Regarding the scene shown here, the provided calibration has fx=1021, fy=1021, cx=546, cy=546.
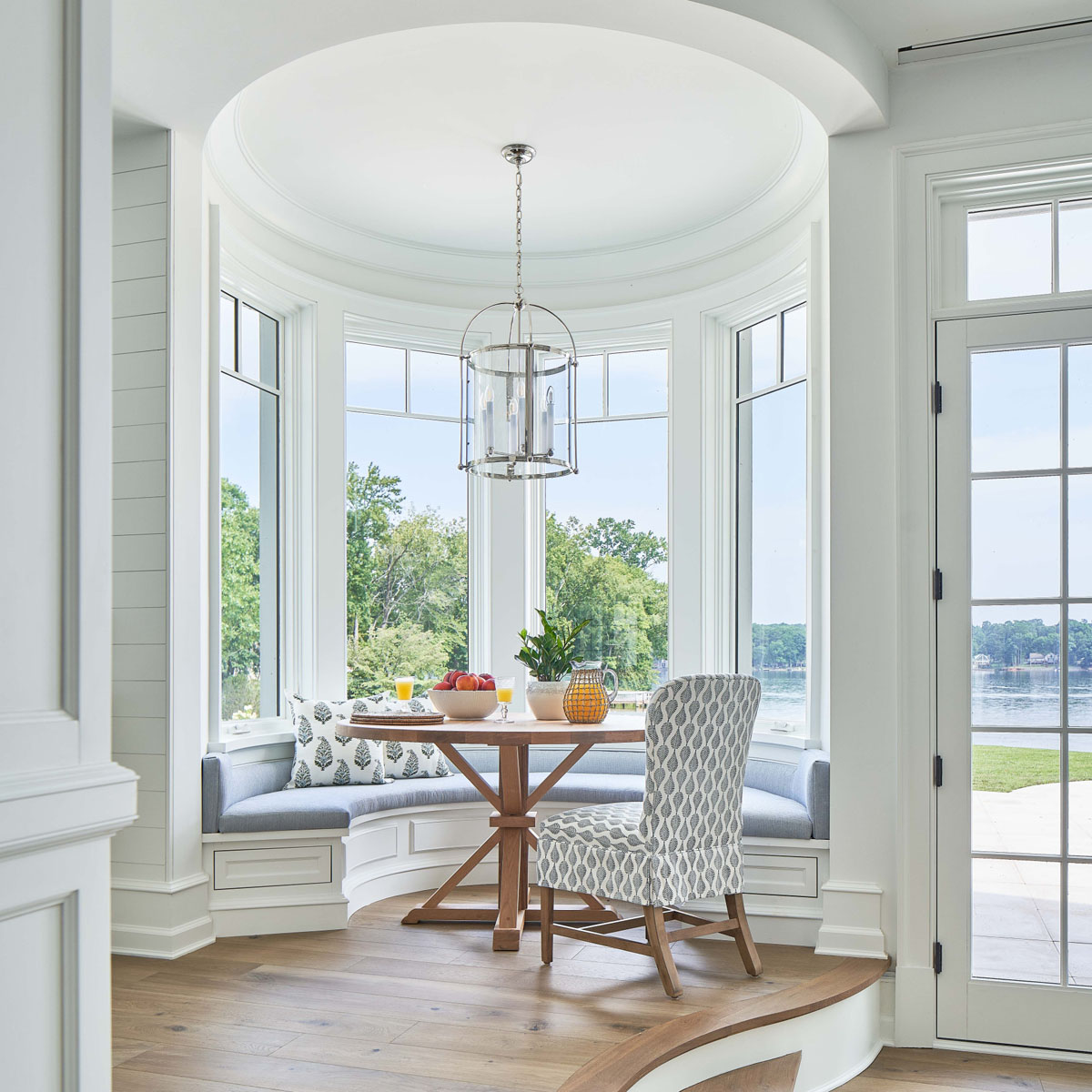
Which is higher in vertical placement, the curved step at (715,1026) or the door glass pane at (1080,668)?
the door glass pane at (1080,668)

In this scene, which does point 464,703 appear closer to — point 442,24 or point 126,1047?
point 126,1047

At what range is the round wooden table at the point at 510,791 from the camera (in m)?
3.47

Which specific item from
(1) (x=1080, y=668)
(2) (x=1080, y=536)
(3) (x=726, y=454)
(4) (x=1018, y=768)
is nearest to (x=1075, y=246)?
(2) (x=1080, y=536)

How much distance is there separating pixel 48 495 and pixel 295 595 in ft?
12.0

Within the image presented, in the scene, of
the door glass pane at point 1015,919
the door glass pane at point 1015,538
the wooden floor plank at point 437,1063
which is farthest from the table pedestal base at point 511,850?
the door glass pane at point 1015,538

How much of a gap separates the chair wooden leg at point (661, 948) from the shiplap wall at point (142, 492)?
1.69 meters

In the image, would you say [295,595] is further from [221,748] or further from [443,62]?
[443,62]

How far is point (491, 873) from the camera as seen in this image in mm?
4578

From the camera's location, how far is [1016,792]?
3197 millimetres

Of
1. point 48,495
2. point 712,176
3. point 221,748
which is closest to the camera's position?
point 48,495

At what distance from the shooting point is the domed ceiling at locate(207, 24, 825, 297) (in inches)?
138

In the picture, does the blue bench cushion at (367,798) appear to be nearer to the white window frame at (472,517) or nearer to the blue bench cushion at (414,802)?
the blue bench cushion at (414,802)

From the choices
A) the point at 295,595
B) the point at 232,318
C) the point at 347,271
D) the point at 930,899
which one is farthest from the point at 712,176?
the point at 930,899

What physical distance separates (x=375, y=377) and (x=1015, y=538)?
3173 millimetres
